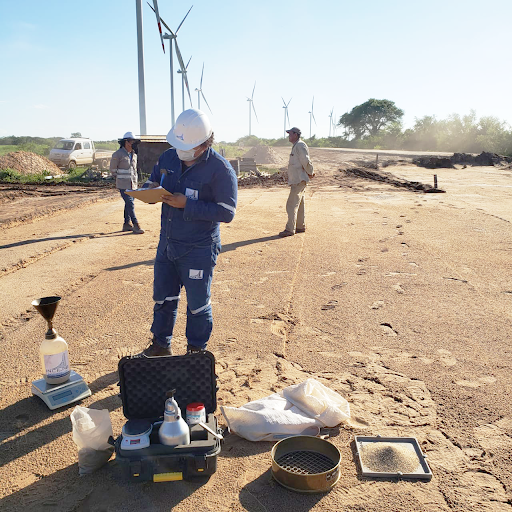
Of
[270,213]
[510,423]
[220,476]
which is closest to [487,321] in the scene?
[510,423]

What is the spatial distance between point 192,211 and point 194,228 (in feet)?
0.61

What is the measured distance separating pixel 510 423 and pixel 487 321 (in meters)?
2.04

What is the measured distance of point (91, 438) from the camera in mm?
2816

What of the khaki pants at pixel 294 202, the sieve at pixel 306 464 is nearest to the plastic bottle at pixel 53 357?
the sieve at pixel 306 464

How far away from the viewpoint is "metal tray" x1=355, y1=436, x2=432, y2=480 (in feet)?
9.27

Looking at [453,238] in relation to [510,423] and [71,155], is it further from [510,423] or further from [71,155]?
[71,155]

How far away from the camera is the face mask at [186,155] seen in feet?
11.1

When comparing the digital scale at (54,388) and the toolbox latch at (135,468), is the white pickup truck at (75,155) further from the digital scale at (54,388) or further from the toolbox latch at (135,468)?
the toolbox latch at (135,468)

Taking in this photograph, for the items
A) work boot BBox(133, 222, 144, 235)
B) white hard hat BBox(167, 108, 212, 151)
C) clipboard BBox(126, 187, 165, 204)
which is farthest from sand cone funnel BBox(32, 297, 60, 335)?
work boot BBox(133, 222, 144, 235)

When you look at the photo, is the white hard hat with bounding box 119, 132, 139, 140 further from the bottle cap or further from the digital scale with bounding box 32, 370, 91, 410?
the bottle cap

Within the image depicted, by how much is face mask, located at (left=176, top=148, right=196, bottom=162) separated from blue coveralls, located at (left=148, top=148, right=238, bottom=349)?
56 millimetres

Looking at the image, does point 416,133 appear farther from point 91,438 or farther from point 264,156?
point 91,438

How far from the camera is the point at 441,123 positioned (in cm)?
6131

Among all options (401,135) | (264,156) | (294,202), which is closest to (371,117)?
(401,135)
